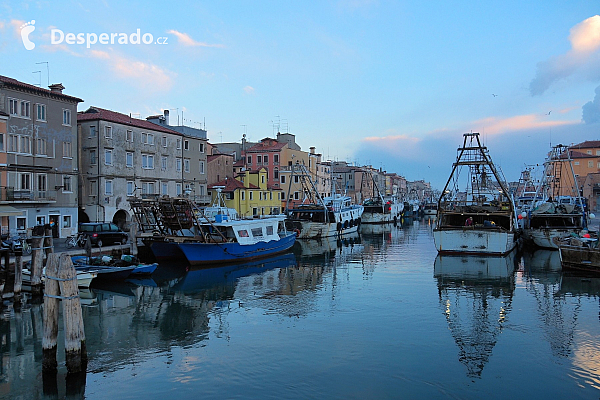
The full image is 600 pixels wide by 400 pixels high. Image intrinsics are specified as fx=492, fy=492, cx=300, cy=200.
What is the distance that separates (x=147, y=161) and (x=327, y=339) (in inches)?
1467

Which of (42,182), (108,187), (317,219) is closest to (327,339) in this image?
(42,182)

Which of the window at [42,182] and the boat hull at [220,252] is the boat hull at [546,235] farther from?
the window at [42,182]

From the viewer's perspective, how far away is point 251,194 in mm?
65875

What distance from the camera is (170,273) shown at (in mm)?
30656

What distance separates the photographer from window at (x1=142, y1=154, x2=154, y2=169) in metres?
48.2

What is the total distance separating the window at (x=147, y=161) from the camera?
1898 inches

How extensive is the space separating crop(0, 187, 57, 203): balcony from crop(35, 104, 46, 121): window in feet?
18.6

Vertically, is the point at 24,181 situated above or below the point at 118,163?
below

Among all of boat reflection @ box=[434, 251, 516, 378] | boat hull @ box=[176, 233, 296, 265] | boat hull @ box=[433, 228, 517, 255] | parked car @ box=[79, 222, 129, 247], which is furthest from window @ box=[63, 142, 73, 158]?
boat reflection @ box=[434, 251, 516, 378]

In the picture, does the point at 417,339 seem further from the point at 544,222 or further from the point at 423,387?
the point at 544,222

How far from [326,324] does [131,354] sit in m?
6.78

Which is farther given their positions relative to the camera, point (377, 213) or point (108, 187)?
point (377, 213)

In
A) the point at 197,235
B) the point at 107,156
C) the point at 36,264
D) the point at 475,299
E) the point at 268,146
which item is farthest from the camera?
the point at 268,146

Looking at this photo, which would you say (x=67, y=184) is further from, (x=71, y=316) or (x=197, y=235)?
(x=71, y=316)
